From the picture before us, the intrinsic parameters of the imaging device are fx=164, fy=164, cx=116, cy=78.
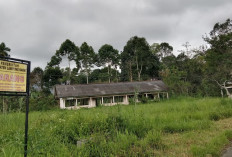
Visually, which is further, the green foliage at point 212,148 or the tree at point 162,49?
the tree at point 162,49

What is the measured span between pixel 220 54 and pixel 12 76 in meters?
23.9

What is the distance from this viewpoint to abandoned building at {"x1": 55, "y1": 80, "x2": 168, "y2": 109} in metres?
22.5

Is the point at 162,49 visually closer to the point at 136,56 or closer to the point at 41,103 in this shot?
the point at 136,56

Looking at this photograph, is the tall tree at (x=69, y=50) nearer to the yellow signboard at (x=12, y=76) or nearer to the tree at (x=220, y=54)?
the tree at (x=220, y=54)

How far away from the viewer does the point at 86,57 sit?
111 feet

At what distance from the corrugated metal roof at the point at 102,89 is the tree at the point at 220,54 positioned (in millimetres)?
7902

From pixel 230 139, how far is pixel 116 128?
2.89 m

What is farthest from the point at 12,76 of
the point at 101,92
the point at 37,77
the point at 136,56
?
the point at 37,77

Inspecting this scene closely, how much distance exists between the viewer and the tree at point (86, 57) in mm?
33531

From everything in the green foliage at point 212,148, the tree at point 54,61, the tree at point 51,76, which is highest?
the tree at point 54,61

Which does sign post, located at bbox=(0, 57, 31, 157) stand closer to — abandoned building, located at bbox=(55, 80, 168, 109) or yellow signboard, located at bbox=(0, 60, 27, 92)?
yellow signboard, located at bbox=(0, 60, 27, 92)

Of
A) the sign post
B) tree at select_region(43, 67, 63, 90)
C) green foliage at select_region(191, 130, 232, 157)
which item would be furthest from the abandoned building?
the sign post

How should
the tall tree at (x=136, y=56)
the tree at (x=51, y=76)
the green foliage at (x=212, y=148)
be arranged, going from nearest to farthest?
the green foliage at (x=212, y=148)
the tree at (x=51, y=76)
the tall tree at (x=136, y=56)

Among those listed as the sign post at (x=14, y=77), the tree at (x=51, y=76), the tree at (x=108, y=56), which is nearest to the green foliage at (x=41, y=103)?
the tree at (x=51, y=76)
